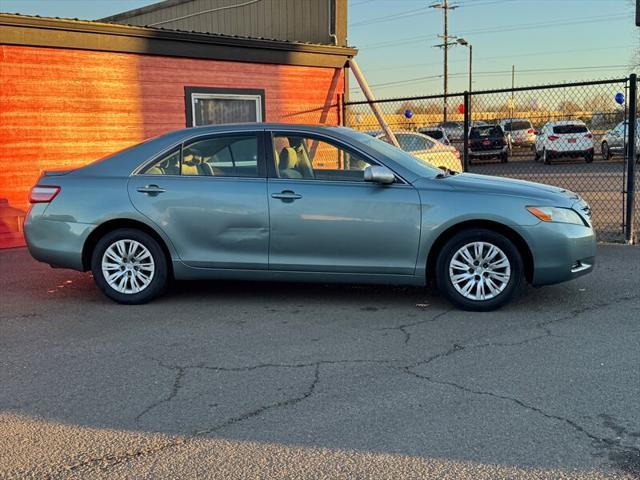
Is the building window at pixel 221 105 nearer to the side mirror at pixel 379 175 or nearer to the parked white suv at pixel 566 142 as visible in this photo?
the side mirror at pixel 379 175

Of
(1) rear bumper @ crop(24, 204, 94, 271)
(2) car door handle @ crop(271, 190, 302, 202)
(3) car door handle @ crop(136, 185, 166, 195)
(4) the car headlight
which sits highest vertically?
(3) car door handle @ crop(136, 185, 166, 195)

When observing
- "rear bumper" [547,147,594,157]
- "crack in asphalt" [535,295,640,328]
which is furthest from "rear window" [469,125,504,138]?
"crack in asphalt" [535,295,640,328]

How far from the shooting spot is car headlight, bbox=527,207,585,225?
5648mm

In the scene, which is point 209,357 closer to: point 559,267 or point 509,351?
point 509,351

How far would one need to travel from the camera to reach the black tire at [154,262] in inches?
241

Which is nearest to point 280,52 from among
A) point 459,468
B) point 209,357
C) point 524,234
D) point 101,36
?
point 101,36

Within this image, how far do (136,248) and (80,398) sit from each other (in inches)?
89.9

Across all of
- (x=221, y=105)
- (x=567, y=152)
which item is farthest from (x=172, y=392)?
(x=567, y=152)

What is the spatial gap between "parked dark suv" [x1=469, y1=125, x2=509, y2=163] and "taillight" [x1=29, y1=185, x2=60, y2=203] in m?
17.5

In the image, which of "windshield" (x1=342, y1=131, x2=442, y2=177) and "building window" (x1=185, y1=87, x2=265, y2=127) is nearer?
"windshield" (x1=342, y1=131, x2=442, y2=177)

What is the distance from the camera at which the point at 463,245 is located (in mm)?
5734

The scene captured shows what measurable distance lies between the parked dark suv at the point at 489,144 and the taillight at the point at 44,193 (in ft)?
57.5

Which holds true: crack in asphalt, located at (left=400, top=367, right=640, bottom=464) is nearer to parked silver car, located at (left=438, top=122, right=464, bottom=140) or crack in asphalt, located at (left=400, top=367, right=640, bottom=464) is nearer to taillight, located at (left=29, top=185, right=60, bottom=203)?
taillight, located at (left=29, top=185, right=60, bottom=203)

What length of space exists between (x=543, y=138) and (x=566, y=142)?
766mm
